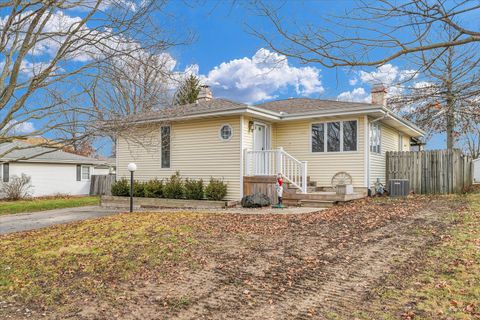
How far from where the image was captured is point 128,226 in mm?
8242

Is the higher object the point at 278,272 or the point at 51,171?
the point at 51,171

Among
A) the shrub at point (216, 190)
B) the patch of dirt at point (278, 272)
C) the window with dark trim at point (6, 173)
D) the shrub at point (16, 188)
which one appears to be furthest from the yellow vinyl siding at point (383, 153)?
the window with dark trim at point (6, 173)

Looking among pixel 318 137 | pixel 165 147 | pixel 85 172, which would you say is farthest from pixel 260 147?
pixel 85 172

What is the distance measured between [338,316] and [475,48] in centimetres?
332

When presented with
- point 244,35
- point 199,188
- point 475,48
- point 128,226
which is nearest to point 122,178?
point 199,188

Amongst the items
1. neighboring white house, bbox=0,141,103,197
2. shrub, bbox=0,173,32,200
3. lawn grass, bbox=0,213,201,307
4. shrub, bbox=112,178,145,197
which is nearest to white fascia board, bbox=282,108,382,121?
shrub, bbox=112,178,145,197

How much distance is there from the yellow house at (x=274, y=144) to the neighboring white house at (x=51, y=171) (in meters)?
10.8

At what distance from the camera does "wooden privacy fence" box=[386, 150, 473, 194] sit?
580 inches

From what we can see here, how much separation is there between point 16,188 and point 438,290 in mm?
22351

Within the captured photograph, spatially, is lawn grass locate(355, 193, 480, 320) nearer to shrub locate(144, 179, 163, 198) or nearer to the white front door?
the white front door

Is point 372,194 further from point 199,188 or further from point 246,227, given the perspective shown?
point 246,227

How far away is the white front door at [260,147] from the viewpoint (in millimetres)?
13023

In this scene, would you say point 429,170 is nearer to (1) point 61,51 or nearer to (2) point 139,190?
(2) point 139,190

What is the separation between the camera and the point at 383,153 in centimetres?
1524
